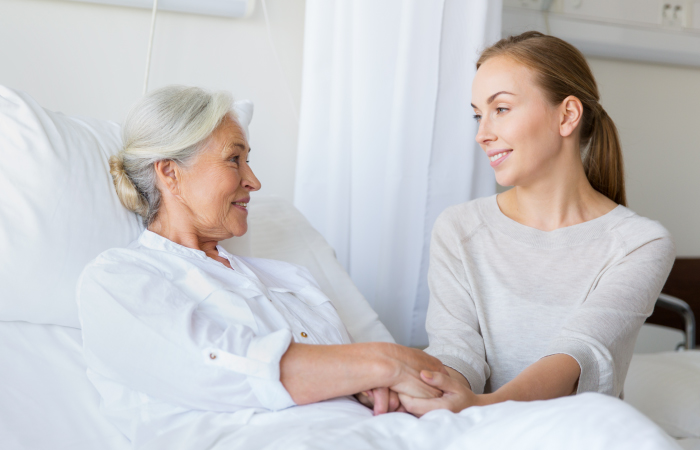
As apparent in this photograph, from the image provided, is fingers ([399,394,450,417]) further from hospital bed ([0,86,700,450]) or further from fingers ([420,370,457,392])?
hospital bed ([0,86,700,450])

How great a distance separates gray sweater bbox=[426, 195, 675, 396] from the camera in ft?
3.82

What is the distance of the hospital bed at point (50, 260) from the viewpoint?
1.09m

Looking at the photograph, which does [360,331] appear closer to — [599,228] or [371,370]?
[371,370]

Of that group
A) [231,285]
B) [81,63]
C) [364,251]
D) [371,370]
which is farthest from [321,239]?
[81,63]

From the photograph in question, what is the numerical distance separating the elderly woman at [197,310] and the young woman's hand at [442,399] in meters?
0.02

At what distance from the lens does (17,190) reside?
1199 millimetres

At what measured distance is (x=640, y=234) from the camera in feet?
4.20

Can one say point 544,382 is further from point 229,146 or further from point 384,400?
point 229,146

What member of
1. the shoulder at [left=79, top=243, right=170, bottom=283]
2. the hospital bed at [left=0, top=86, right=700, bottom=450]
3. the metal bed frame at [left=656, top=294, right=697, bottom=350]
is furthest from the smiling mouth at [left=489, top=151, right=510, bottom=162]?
the metal bed frame at [left=656, top=294, right=697, bottom=350]

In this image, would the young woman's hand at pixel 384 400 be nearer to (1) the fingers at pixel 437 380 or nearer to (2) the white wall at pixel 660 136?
(1) the fingers at pixel 437 380

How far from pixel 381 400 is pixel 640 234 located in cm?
66

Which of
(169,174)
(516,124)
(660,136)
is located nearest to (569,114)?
(516,124)

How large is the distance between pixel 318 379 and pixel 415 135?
0.94 m

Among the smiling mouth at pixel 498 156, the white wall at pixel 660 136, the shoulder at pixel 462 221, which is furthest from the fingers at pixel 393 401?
the white wall at pixel 660 136
